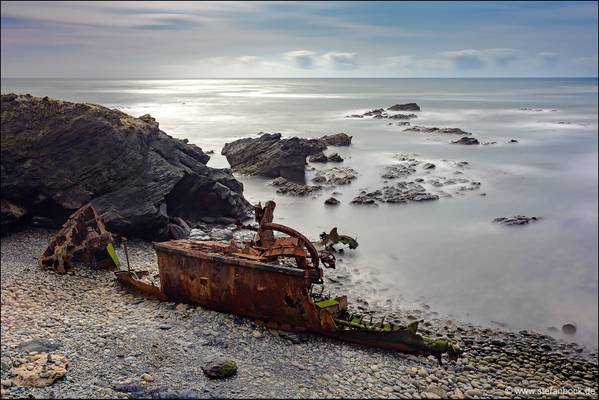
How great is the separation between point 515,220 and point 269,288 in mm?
16849

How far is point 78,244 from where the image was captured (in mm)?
15000

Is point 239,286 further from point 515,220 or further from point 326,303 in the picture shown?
point 515,220

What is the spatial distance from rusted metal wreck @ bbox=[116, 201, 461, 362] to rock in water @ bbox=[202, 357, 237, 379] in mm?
2127

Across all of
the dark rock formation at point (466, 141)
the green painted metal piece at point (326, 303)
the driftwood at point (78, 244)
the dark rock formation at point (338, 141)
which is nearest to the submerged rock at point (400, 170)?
the dark rock formation at point (338, 141)

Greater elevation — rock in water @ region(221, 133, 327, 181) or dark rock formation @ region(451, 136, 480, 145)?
dark rock formation @ region(451, 136, 480, 145)

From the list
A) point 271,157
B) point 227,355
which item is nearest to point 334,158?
point 271,157

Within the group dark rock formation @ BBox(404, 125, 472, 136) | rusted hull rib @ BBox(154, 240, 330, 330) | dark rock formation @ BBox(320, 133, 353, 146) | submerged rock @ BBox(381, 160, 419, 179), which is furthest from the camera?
dark rock formation @ BBox(404, 125, 472, 136)

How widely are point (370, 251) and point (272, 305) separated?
894cm

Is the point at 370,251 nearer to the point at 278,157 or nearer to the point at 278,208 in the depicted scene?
the point at 278,208

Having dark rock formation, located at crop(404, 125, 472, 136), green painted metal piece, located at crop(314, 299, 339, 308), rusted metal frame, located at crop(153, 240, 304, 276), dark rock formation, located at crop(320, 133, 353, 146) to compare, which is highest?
dark rock formation, located at crop(404, 125, 472, 136)

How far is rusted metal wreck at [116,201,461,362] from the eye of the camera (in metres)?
10.9

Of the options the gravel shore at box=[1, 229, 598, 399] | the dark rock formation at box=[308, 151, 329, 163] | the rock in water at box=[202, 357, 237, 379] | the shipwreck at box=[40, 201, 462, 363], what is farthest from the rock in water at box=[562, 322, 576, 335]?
the dark rock formation at box=[308, 151, 329, 163]

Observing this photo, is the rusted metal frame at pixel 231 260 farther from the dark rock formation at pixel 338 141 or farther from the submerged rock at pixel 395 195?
the dark rock formation at pixel 338 141

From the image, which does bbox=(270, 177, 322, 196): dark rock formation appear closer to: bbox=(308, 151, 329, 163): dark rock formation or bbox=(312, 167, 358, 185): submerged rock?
bbox=(312, 167, 358, 185): submerged rock
